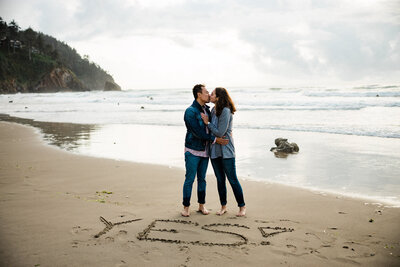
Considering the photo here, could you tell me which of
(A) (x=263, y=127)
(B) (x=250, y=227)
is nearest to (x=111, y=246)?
(B) (x=250, y=227)

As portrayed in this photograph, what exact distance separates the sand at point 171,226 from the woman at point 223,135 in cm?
50

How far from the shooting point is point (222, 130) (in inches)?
199

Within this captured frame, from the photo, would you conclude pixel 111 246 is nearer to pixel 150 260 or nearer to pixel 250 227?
pixel 150 260

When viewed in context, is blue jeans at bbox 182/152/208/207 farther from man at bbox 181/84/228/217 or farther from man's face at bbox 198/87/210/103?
man's face at bbox 198/87/210/103

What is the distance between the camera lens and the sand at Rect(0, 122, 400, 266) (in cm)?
367

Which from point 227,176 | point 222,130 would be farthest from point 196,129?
point 227,176

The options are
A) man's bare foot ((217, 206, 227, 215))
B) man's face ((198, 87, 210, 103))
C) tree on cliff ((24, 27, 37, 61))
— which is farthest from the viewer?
tree on cliff ((24, 27, 37, 61))

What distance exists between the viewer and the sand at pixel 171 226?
145 inches

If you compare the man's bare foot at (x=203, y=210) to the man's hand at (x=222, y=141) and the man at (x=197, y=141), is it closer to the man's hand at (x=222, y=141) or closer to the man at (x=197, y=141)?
the man at (x=197, y=141)

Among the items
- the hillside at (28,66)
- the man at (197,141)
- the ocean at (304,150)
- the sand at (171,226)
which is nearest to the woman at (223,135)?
the man at (197,141)

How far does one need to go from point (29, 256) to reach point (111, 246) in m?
0.88

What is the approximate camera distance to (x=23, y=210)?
198 inches

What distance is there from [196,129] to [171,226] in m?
1.50

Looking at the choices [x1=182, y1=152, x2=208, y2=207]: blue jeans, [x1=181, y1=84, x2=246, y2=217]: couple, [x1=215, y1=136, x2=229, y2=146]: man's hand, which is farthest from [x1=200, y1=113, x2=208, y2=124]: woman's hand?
[x1=182, y1=152, x2=208, y2=207]: blue jeans
